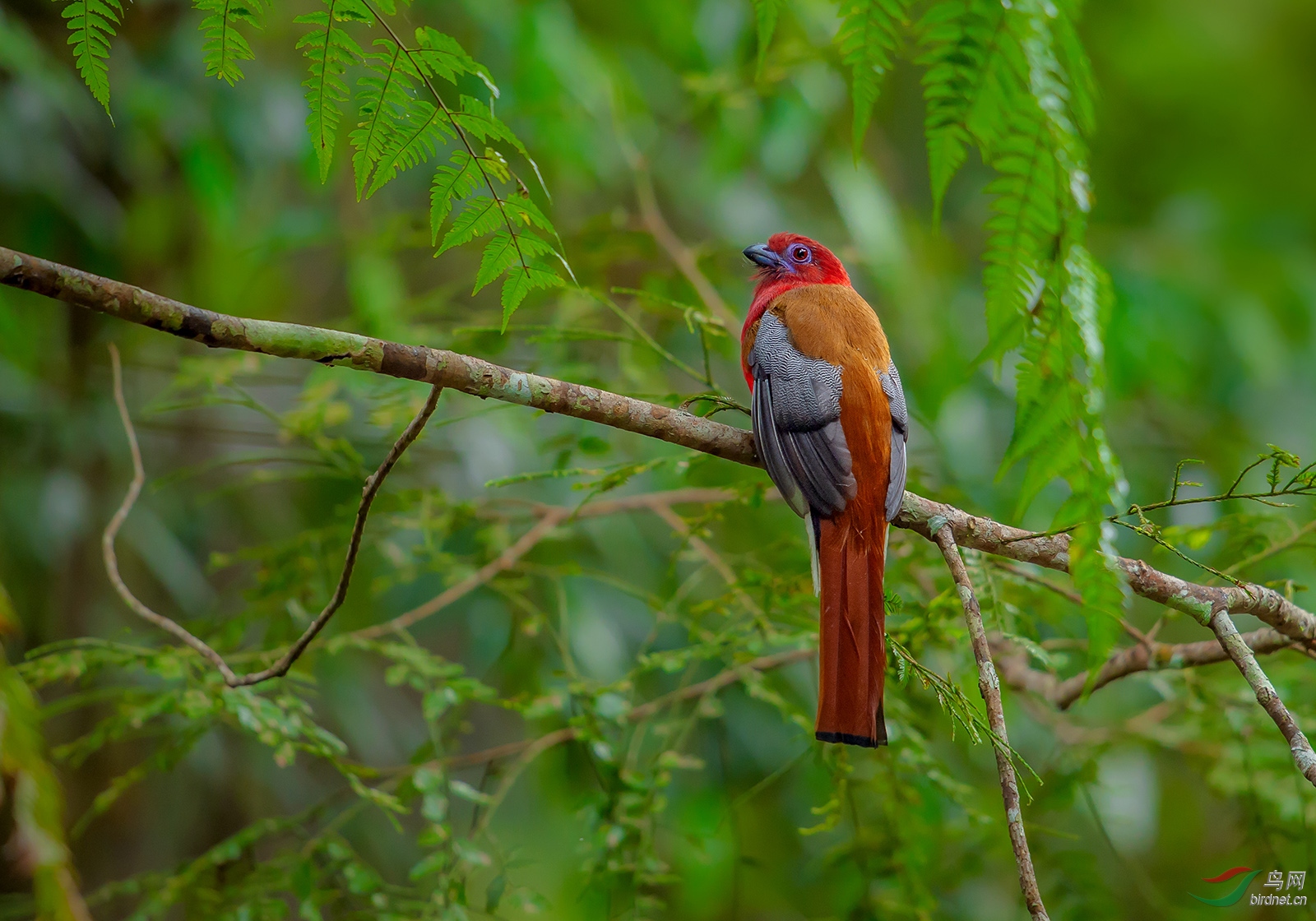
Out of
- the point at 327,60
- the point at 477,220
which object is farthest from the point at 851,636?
the point at 327,60

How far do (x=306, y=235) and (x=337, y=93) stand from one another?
203 centimetres

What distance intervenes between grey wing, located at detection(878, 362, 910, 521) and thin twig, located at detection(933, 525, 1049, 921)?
1.01 feet

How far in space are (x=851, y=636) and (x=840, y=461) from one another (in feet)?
1.19

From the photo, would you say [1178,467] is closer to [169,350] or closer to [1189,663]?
[1189,663]

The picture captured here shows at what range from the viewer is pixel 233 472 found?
4754 millimetres

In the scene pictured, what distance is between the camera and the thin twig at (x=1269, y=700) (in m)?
1.31

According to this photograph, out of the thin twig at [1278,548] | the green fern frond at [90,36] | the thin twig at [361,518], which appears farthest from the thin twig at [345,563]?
the thin twig at [1278,548]

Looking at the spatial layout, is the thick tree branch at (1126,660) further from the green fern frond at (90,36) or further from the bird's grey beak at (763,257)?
the green fern frond at (90,36)

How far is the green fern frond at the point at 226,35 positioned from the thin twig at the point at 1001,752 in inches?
48.3

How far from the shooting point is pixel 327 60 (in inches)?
49.7

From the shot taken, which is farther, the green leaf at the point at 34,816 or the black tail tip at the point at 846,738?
the black tail tip at the point at 846,738

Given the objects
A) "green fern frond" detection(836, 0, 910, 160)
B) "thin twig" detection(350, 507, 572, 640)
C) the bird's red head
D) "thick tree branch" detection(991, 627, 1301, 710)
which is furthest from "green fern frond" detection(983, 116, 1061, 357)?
the bird's red head

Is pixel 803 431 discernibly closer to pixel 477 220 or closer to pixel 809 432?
pixel 809 432

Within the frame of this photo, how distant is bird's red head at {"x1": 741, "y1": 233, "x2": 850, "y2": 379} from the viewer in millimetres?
2805
